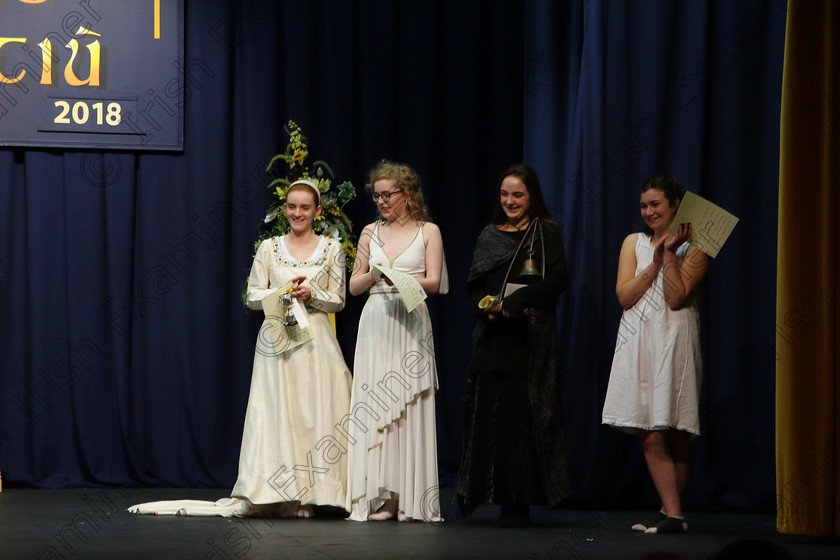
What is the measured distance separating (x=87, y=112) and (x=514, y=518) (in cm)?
345

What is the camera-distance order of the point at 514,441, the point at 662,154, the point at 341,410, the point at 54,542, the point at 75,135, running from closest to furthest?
the point at 54,542
the point at 514,441
the point at 341,410
the point at 662,154
the point at 75,135

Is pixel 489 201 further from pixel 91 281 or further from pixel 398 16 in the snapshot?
pixel 91 281

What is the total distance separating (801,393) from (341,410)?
2054mm


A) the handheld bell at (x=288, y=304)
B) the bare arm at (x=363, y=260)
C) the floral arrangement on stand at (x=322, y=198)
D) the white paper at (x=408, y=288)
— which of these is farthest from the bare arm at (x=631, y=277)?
the floral arrangement on stand at (x=322, y=198)

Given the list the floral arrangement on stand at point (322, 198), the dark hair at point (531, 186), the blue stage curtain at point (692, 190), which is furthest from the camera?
the floral arrangement on stand at point (322, 198)

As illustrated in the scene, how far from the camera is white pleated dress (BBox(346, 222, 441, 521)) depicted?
4.39 meters

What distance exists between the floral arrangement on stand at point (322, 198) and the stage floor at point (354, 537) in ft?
5.44

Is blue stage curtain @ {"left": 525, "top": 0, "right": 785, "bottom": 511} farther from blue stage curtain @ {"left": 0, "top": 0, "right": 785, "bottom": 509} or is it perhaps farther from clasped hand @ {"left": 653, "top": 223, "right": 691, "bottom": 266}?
clasped hand @ {"left": 653, "top": 223, "right": 691, "bottom": 266}

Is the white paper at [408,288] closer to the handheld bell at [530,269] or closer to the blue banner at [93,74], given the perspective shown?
the handheld bell at [530,269]

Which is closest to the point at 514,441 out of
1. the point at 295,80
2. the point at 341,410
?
the point at 341,410

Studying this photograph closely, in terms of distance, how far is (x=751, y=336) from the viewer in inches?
192

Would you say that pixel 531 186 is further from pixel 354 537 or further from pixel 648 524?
pixel 354 537

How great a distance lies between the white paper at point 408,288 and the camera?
167 inches

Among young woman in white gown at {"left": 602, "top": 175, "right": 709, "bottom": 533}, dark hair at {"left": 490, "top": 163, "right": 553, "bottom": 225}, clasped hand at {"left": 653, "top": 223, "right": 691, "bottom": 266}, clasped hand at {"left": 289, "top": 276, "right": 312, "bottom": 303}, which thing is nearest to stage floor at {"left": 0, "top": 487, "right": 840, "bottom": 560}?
young woman in white gown at {"left": 602, "top": 175, "right": 709, "bottom": 533}
